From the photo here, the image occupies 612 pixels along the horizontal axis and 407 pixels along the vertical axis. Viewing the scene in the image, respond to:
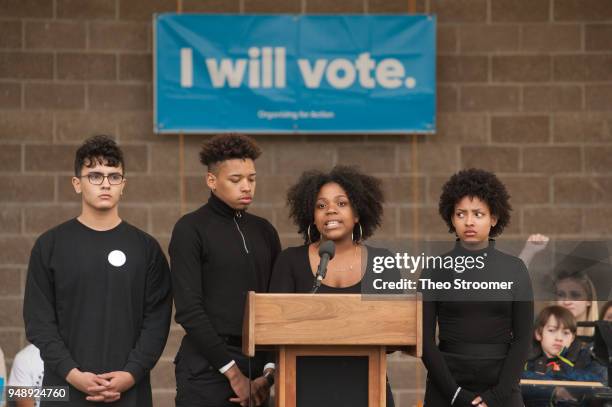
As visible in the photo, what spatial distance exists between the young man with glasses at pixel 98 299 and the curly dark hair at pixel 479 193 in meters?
1.37

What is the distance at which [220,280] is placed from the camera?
179 inches

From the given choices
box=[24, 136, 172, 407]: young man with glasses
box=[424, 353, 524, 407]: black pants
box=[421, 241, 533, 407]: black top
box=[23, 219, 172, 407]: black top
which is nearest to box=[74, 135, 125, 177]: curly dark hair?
box=[24, 136, 172, 407]: young man with glasses

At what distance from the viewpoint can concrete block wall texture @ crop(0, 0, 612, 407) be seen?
6996 millimetres

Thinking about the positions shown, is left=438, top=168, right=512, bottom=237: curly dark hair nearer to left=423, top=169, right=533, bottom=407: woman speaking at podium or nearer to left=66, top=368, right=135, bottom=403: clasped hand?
left=423, top=169, right=533, bottom=407: woman speaking at podium

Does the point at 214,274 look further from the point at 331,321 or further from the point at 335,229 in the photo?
the point at 331,321

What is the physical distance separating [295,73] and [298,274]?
9.33 feet

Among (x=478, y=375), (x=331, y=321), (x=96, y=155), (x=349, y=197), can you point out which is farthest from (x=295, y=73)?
(x=331, y=321)

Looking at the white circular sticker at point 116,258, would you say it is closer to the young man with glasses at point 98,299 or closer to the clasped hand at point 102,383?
the young man with glasses at point 98,299

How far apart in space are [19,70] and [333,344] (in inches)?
160

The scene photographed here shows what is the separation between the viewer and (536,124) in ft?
23.5

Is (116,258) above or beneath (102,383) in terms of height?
above

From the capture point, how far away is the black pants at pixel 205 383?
4461 millimetres

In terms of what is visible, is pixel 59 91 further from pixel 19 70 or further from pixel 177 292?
pixel 177 292

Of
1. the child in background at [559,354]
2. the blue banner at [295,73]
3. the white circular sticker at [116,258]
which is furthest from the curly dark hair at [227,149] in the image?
the blue banner at [295,73]
